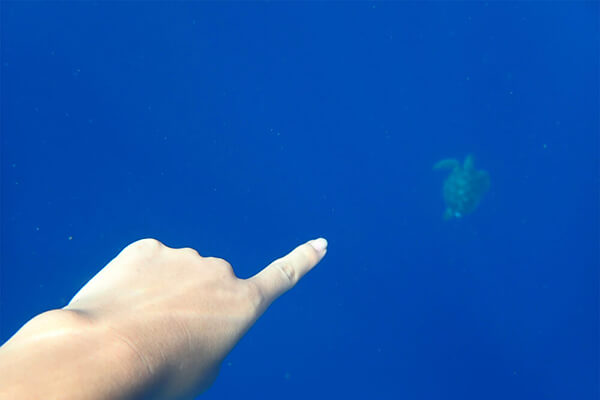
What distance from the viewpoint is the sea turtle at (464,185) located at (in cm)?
688

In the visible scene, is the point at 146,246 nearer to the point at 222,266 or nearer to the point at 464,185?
the point at 222,266

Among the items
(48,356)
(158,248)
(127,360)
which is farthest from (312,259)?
(48,356)

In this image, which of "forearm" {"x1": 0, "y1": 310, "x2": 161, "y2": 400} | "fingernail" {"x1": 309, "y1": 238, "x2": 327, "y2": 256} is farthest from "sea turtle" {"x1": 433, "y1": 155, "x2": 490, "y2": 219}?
"forearm" {"x1": 0, "y1": 310, "x2": 161, "y2": 400}

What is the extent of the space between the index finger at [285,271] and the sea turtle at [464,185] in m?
5.67

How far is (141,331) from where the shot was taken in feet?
2.90

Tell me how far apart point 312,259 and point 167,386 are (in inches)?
29.0

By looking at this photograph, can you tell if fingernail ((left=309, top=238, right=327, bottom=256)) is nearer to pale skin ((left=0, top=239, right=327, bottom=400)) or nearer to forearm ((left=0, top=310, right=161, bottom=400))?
pale skin ((left=0, top=239, right=327, bottom=400))

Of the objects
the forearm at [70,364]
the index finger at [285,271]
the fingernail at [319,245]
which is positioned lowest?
the forearm at [70,364]

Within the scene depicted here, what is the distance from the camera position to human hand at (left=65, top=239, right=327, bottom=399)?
875mm

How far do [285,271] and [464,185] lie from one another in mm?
6218

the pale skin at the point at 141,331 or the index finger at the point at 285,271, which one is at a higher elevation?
the index finger at the point at 285,271

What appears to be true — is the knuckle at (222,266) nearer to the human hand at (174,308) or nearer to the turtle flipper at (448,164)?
the human hand at (174,308)

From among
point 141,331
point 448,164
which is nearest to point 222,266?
point 141,331

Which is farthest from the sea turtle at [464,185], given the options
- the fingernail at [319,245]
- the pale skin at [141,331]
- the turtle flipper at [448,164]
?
the pale skin at [141,331]
